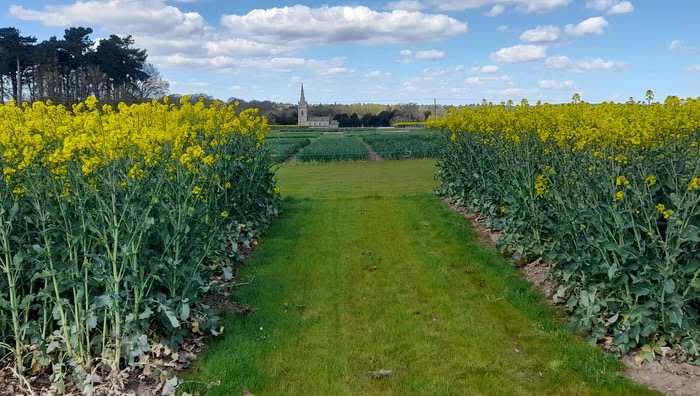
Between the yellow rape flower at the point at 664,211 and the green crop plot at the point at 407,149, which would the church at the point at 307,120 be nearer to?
the green crop plot at the point at 407,149

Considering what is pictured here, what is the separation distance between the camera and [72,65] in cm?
5541

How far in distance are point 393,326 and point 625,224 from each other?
2.43 meters

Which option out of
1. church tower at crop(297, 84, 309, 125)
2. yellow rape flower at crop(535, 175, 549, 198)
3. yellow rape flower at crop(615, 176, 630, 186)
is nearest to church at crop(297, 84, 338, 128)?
church tower at crop(297, 84, 309, 125)

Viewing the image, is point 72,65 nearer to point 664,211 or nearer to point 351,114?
point 351,114

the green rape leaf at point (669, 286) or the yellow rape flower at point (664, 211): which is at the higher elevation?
the yellow rape flower at point (664, 211)

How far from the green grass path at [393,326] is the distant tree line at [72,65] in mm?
43846

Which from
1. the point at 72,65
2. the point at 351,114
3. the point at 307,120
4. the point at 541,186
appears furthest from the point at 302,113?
the point at 541,186

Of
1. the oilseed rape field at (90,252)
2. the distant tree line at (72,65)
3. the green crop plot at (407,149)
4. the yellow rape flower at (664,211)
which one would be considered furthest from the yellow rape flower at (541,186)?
the distant tree line at (72,65)

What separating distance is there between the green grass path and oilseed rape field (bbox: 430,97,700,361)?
1.37 ft

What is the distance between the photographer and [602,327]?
5277mm

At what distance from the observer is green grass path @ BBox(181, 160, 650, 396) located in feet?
15.3

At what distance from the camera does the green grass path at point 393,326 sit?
15.3 ft

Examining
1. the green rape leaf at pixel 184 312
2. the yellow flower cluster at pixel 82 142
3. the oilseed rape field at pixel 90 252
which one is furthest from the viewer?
the green rape leaf at pixel 184 312

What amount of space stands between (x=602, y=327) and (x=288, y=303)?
3.33 m
